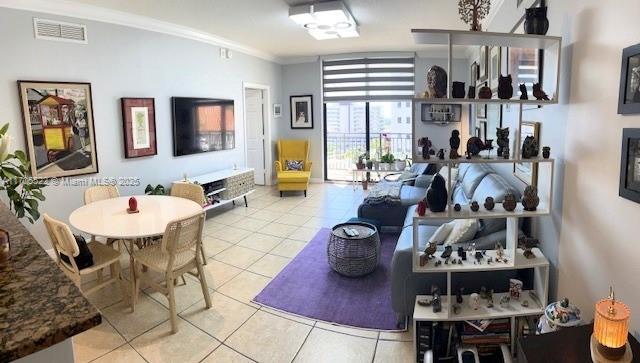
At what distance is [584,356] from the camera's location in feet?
4.58

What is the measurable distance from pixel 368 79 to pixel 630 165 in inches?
242

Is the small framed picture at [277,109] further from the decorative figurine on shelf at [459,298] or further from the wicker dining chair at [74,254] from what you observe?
the decorative figurine on shelf at [459,298]

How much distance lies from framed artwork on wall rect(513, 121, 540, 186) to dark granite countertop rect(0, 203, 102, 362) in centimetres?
258

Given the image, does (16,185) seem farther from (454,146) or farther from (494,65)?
(494,65)

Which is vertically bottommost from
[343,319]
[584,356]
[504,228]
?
[343,319]

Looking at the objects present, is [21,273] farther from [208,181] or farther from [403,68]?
[403,68]

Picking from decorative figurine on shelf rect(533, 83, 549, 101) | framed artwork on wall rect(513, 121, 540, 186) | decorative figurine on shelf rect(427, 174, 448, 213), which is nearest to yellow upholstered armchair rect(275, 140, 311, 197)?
framed artwork on wall rect(513, 121, 540, 186)

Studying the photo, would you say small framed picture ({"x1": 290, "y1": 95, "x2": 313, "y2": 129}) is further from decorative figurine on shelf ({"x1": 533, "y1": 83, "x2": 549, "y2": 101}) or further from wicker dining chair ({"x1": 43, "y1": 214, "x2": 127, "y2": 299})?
decorative figurine on shelf ({"x1": 533, "y1": 83, "x2": 549, "y2": 101})

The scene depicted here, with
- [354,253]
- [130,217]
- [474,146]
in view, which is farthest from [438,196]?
[130,217]

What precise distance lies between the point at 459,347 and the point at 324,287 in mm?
1335

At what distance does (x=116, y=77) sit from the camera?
4.23 m

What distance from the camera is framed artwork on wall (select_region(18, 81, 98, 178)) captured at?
3521mm

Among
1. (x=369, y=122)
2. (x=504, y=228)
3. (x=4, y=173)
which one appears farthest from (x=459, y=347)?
(x=369, y=122)

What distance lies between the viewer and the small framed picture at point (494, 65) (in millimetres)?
3626
